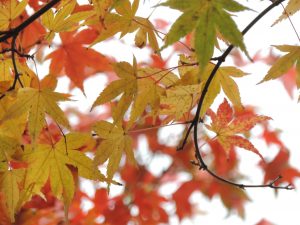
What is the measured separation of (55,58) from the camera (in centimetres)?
128

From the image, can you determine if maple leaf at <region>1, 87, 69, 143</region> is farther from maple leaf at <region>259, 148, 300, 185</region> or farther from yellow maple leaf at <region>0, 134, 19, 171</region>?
maple leaf at <region>259, 148, 300, 185</region>

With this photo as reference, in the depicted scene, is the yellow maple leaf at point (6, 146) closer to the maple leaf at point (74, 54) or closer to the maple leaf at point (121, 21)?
the maple leaf at point (121, 21)

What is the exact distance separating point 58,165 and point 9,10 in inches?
12.8

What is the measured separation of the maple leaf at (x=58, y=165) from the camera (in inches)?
36.2

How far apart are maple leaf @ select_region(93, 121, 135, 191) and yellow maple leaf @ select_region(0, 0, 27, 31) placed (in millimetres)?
270

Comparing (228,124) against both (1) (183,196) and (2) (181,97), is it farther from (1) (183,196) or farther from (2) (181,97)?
(1) (183,196)

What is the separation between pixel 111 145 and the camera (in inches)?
36.1

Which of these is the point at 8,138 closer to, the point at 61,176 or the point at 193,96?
the point at 61,176

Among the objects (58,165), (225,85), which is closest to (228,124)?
(225,85)

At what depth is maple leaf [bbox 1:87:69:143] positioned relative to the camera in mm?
820

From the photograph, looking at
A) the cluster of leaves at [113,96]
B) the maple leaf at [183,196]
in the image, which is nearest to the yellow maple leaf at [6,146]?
the cluster of leaves at [113,96]

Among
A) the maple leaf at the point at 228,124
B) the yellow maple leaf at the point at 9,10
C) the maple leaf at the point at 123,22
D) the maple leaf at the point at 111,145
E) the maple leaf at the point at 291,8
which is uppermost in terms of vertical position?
the yellow maple leaf at the point at 9,10

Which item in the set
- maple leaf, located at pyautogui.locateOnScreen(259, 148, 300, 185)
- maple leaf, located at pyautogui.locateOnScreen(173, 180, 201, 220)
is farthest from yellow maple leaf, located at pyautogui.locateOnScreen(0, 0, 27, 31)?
maple leaf, located at pyautogui.locateOnScreen(259, 148, 300, 185)

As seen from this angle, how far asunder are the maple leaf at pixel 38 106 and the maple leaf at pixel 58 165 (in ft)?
0.35
